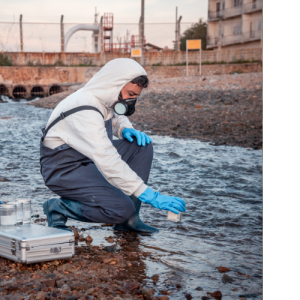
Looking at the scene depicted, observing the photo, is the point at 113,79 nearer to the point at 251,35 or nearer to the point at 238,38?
the point at 251,35

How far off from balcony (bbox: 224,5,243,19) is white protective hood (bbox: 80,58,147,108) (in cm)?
3216

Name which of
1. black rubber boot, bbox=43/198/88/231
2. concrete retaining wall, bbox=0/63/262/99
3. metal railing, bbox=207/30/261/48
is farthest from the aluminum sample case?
metal railing, bbox=207/30/261/48

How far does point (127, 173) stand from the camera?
232 centimetres

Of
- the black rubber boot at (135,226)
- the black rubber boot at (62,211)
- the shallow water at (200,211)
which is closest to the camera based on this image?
the shallow water at (200,211)

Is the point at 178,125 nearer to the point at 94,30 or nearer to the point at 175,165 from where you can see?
the point at 175,165

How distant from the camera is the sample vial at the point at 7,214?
222 cm

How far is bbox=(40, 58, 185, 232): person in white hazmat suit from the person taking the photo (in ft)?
7.61

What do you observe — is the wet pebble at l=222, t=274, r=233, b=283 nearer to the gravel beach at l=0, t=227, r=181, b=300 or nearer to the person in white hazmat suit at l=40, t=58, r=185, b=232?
the gravel beach at l=0, t=227, r=181, b=300

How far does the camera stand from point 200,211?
334 centimetres

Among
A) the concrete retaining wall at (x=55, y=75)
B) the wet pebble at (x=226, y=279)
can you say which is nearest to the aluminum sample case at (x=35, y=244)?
the wet pebble at (x=226, y=279)

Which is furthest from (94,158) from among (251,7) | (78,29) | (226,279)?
(251,7)

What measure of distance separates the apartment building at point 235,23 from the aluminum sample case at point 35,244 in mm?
29434

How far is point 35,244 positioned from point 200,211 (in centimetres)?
161

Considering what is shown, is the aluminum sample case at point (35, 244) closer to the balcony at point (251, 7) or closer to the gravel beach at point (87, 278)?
Result: the gravel beach at point (87, 278)
